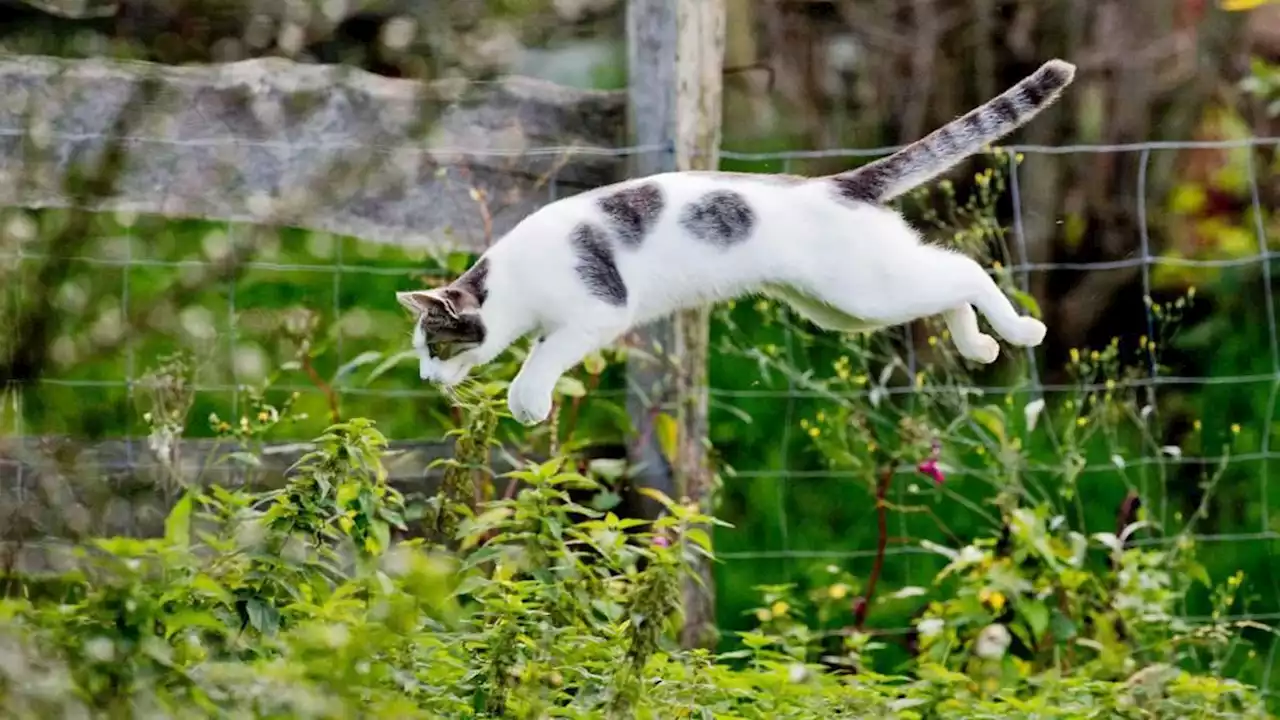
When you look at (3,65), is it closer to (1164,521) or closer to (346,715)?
(346,715)

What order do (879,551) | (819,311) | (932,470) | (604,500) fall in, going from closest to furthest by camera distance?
1. (819,311)
2. (604,500)
3. (932,470)
4. (879,551)

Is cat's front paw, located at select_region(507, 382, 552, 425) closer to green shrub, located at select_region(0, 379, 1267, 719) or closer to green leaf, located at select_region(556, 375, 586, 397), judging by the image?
green shrub, located at select_region(0, 379, 1267, 719)

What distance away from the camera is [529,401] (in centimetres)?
154

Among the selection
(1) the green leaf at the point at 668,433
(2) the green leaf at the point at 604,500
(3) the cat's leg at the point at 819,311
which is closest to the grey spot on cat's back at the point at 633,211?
(3) the cat's leg at the point at 819,311

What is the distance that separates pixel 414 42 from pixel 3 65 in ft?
3.16

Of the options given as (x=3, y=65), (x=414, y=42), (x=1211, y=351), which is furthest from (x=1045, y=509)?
(x=3, y=65)

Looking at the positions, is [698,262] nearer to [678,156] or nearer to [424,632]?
[424,632]

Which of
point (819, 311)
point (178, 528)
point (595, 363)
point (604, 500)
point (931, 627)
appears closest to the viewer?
point (178, 528)

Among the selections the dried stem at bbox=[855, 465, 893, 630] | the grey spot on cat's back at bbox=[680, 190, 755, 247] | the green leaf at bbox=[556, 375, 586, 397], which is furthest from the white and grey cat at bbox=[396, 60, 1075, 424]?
the dried stem at bbox=[855, 465, 893, 630]

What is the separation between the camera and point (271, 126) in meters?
2.77

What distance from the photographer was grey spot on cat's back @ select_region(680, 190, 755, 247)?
1556 millimetres

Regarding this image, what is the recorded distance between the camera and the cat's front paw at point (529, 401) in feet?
5.05

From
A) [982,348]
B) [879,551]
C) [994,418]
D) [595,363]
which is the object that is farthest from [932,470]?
[982,348]

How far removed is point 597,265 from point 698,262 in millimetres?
95
